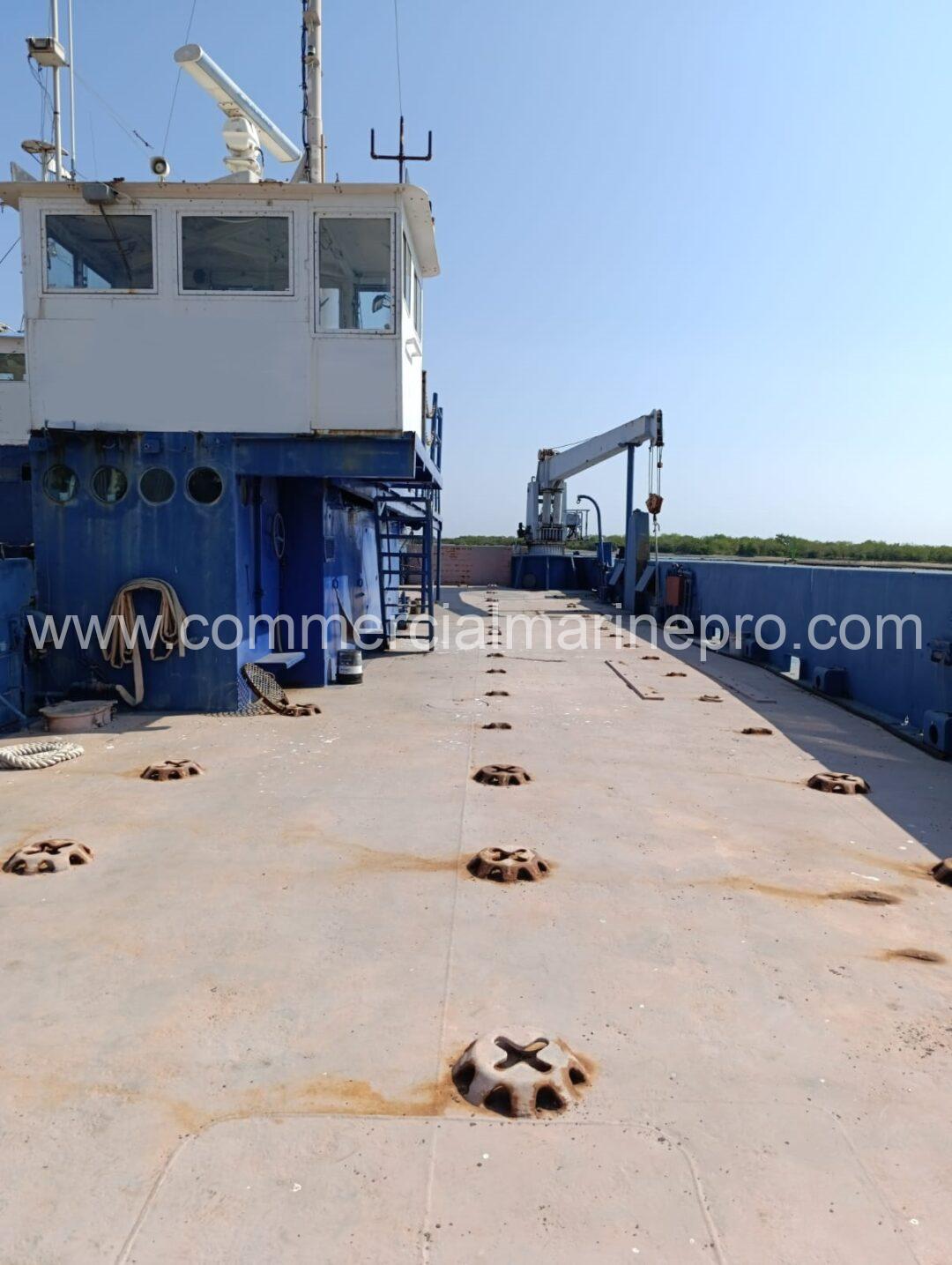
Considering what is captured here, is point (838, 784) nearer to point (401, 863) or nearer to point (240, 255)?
point (401, 863)

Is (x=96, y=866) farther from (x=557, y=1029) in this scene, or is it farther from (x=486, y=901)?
(x=557, y=1029)

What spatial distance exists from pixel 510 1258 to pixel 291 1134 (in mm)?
647

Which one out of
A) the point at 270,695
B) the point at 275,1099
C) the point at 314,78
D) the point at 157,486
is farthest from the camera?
the point at 314,78

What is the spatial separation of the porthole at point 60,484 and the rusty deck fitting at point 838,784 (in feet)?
20.6

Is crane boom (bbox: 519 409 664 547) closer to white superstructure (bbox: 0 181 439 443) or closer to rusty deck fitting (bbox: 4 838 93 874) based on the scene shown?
white superstructure (bbox: 0 181 439 443)

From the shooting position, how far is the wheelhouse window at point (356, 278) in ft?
25.0

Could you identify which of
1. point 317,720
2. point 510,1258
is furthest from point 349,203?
point 510,1258

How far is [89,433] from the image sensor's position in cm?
752

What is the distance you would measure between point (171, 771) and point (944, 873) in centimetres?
434

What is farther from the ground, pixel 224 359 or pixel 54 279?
pixel 54 279

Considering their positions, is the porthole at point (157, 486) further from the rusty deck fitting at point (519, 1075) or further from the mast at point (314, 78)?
the rusty deck fitting at point (519, 1075)

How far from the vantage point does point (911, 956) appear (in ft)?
10.6

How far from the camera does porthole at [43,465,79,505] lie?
7.56m

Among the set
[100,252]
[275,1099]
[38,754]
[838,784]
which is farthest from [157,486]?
[275,1099]
